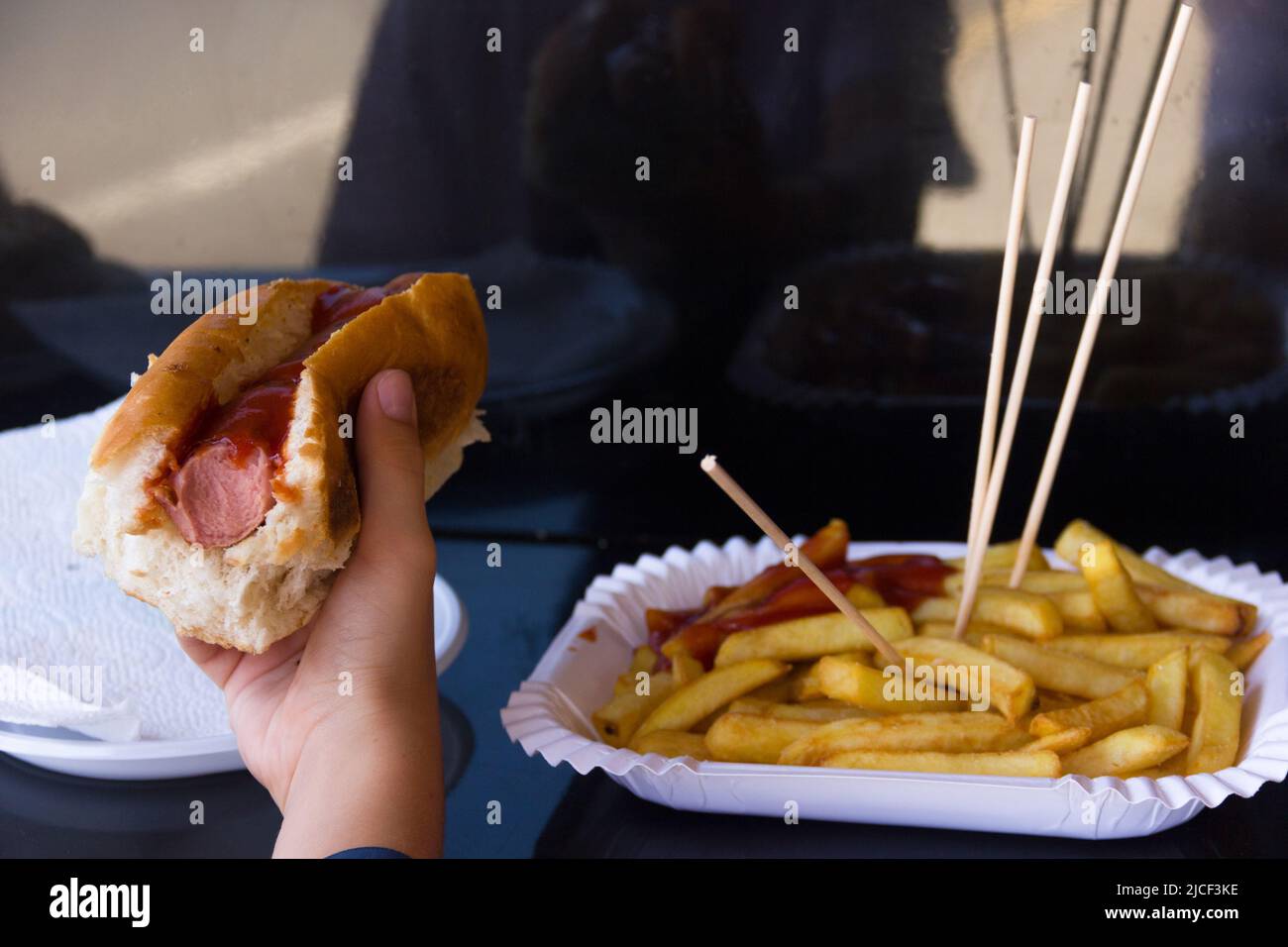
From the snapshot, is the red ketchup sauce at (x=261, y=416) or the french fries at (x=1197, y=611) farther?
the french fries at (x=1197, y=611)

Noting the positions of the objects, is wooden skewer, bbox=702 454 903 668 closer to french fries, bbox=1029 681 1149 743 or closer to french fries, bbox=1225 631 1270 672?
french fries, bbox=1029 681 1149 743

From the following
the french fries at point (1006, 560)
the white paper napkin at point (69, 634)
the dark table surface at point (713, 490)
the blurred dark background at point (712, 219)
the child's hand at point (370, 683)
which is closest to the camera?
the child's hand at point (370, 683)

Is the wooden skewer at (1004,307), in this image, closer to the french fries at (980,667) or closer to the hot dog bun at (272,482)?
the french fries at (980,667)

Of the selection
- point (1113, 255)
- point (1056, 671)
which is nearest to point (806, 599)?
point (1056, 671)

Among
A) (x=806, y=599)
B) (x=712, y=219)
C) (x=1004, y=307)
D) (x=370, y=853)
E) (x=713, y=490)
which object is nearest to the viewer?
(x=370, y=853)

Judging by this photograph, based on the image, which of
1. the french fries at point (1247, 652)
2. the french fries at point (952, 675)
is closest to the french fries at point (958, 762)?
the french fries at point (952, 675)

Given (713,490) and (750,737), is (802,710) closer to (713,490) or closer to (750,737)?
(750,737)
